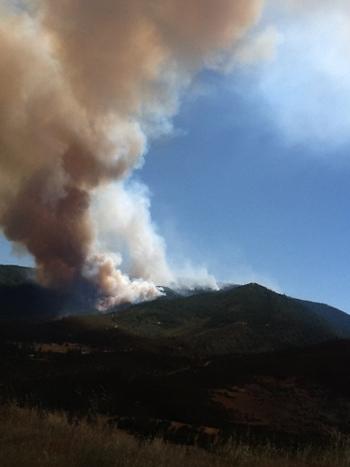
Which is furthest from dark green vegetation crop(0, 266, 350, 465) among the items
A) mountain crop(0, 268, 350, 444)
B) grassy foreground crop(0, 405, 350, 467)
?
grassy foreground crop(0, 405, 350, 467)

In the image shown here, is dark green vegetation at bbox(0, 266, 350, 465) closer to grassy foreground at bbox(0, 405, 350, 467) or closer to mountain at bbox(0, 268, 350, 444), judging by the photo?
mountain at bbox(0, 268, 350, 444)

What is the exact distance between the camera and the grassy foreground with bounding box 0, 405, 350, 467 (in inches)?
331

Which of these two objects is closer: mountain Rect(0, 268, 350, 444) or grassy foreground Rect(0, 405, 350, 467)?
grassy foreground Rect(0, 405, 350, 467)

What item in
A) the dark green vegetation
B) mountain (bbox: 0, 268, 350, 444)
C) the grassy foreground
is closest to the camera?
the grassy foreground

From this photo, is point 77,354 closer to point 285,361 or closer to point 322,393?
point 285,361

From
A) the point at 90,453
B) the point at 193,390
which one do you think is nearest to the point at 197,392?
the point at 193,390

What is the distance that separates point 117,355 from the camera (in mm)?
116875

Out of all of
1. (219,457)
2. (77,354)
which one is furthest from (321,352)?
(219,457)

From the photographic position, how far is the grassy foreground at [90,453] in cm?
840

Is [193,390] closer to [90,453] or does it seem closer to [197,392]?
[197,392]

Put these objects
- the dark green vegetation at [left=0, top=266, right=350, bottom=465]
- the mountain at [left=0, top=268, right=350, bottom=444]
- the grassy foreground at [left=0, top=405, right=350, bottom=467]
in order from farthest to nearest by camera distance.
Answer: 1. the mountain at [left=0, top=268, right=350, bottom=444]
2. the dark green vegetation at [left=0, top=266, right=350, bottom=465]
3. the grassy foreground at [left=0, top=405, right=350, bottom=467]

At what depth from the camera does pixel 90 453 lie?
29.6 ft

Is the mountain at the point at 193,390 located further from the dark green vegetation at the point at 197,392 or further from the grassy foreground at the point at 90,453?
the grassy foreground at the point at 90,453

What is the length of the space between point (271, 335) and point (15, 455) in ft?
639
